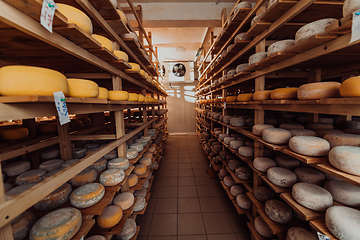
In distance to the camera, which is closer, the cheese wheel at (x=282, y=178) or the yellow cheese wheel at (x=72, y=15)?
the yellow cheese wheel at (x=72, y=15)

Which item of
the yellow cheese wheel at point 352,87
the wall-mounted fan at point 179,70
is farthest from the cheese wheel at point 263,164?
the wall-mounted fan at point 179,70

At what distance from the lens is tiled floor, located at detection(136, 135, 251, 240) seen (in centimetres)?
211

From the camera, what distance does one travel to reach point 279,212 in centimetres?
149

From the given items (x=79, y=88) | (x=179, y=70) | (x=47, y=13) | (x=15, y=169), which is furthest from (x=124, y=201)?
(x=179, y=70)

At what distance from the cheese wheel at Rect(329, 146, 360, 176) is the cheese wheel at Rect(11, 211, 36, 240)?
79.8 inches

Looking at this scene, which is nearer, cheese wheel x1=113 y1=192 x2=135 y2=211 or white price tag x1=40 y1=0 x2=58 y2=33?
white price tag x1=40 y1=0 x2=58 y2=33

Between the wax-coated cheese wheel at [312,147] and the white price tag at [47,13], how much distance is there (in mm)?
1854

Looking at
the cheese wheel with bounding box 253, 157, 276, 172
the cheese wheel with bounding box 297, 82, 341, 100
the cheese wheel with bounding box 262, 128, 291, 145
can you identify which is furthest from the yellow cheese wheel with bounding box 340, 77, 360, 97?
the cheese wheel with bounding box 253, 157, 276, 172

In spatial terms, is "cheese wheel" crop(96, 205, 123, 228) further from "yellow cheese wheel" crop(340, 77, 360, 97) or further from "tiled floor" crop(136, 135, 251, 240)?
"yellow cheese wheel" crop(340, 77, 360, 97)

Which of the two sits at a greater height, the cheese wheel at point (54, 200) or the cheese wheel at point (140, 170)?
the cheese wheel at point (54, 200)

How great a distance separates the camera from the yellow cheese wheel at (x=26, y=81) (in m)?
0.65

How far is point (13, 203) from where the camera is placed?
61cm

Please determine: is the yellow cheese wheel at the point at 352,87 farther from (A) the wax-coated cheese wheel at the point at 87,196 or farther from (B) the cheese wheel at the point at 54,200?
(B) the cheese wheel at the point at 54,200

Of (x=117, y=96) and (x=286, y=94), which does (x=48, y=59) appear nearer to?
(x=117, y=96)
